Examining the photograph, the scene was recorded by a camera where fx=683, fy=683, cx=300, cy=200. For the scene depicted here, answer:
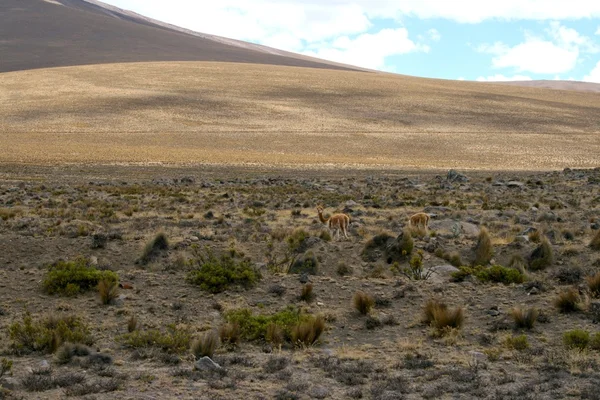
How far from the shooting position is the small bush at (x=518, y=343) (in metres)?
8.45

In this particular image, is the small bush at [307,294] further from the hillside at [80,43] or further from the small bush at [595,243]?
the hillside at [80,43]

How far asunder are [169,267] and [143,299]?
257 centimetres

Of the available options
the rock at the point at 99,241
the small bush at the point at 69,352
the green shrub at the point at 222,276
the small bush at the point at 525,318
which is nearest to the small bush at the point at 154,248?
the rock at the point at 99,241

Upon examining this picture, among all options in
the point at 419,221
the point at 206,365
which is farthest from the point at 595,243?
the point at 206,365

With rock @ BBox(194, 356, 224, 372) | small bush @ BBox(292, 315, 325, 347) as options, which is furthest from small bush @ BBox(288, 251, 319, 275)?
rock @ BBox(194, 356, 224, 372)

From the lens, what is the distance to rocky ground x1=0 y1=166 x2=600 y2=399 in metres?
7.27

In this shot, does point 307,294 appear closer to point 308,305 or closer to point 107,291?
point 308,305

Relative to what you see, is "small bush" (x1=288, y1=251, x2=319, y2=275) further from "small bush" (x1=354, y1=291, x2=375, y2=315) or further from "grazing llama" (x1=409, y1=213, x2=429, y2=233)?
"grazing llama" (x1=409, y1=213, x2=429, y2=233)

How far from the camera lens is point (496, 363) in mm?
7980

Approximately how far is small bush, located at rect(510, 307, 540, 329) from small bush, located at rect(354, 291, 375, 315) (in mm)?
2016

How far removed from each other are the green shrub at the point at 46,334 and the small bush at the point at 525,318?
560 cm

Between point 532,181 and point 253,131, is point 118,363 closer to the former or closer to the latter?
point 532,181

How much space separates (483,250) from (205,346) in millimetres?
7965

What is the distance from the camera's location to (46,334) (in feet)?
27.5
